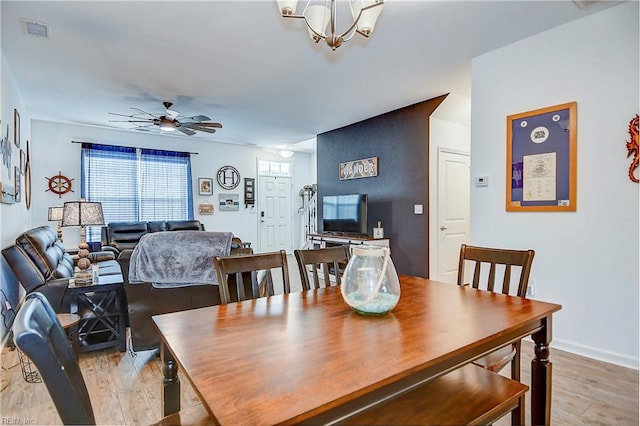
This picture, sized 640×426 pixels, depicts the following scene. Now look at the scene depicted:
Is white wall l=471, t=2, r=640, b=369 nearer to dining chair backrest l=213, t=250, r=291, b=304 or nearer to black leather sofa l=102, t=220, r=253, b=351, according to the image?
dining chair backrest l=213, t=250, r=291, b=304

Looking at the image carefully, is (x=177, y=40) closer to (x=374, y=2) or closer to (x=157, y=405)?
(x=374, y=2)

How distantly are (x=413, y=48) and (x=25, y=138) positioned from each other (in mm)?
5164

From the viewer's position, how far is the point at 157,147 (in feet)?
21.9

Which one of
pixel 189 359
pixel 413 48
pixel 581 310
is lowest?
pixel 581 310

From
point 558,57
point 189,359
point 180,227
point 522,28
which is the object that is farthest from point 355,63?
point 180,227

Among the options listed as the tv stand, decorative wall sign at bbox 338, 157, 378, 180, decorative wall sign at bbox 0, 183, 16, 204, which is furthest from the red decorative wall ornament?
decorative wall sign at bbox 0, 183, 16, 204

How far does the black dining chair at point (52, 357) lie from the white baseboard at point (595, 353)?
3.15 meters

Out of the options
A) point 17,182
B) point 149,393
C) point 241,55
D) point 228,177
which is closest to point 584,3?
point 241,55

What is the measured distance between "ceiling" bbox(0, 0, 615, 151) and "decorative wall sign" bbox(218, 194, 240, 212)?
2605 millimetres

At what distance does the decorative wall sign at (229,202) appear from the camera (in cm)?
738

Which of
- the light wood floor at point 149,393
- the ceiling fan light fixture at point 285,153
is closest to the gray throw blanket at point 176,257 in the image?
the light wood floor at point 149,393

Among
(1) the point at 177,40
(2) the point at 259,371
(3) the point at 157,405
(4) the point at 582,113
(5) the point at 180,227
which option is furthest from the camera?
(5) the point at 180,227

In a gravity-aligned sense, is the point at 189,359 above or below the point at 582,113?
below

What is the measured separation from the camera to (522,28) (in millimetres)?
2746
